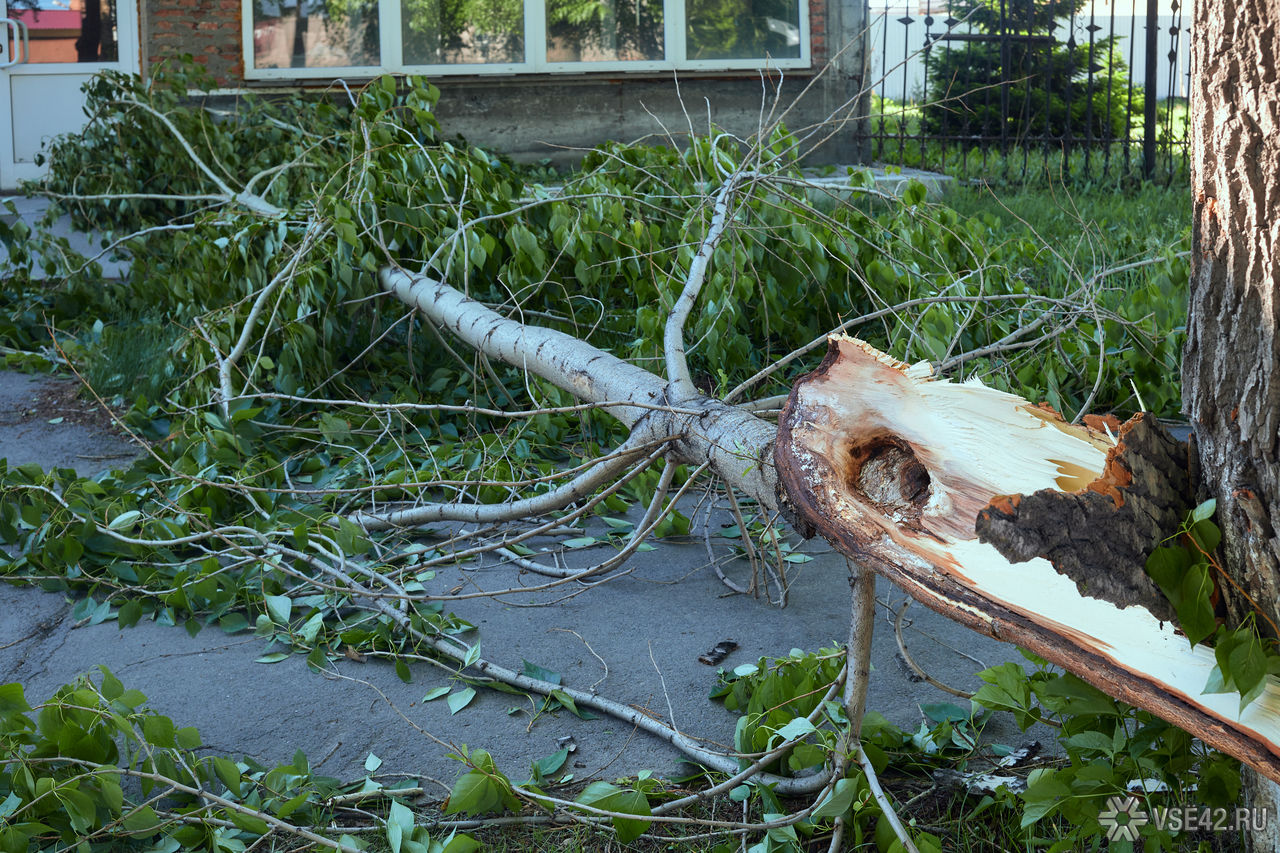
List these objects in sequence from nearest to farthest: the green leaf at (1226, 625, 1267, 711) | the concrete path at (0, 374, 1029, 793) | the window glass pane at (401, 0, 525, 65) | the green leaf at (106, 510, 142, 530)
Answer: the green leaf at (1226, 625, 1267, 711) → the concrete path at (0, 374, 1029, 793) → the green leaf at (106, 510, 142, 530) → the window glass pane at (401, 0, 525, 65)

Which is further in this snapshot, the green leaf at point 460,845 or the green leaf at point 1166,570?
the green leaf at point 460,845

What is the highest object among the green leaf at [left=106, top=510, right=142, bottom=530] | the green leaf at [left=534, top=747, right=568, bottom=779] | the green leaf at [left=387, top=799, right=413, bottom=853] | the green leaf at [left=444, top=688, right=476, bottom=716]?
the green leaf at [left=106, top=510, right=142, bottom=530]

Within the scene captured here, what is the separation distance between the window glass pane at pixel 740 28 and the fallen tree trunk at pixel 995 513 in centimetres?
629

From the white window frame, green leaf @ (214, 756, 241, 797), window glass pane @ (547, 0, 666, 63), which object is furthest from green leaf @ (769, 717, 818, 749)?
window glass pane @ (547, 0, 666, 63)

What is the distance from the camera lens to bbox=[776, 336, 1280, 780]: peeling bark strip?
1.23 meters

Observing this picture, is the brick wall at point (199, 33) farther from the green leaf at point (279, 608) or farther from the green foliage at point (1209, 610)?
the green foliage at point (1209, 610)

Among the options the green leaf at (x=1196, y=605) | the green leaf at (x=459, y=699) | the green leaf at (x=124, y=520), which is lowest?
the green leaf at (x=459, y=699)

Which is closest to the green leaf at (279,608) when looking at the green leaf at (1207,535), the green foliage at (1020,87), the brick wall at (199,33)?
the green leaf at (1207,535)

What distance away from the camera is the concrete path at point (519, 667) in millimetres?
1994

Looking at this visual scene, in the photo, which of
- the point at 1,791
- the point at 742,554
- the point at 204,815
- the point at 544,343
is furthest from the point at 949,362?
the point at 1,791

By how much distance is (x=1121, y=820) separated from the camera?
1.46 meters

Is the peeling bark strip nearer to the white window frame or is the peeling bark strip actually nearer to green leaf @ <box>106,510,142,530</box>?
green leaf @ <box>106,510,142,530</box>

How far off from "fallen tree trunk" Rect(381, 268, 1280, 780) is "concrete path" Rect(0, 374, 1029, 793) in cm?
65

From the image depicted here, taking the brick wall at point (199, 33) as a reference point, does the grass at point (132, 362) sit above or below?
below
